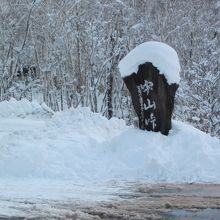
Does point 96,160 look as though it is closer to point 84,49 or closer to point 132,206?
point 132,206

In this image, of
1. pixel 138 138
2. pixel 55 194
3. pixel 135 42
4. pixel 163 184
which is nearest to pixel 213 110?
pixel 135 42

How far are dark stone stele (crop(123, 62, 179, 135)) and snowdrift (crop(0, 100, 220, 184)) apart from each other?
26 centimetres

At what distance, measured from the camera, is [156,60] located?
1164 cm

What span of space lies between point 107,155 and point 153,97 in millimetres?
1704

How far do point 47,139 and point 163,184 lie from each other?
3.24m

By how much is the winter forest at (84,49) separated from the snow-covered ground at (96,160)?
9118 mm

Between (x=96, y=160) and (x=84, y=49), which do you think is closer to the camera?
(x=96, y=160)

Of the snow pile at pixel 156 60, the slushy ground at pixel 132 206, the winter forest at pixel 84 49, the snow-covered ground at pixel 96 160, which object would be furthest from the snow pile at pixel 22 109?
the slushy ground at pixel 132 206

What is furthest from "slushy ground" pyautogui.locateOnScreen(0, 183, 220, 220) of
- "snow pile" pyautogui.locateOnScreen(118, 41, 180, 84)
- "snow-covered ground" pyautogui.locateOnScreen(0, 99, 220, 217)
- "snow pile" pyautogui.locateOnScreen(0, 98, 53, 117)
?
"snow pile" pyautogui.locateOnScreen(0, 98, 53, 117)

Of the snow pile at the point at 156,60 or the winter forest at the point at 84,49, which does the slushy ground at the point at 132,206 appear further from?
the winter forest at the point at 84,49

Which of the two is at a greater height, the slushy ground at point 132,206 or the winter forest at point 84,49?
the winter forest at point 84,49

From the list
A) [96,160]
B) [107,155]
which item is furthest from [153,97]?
[96,160]

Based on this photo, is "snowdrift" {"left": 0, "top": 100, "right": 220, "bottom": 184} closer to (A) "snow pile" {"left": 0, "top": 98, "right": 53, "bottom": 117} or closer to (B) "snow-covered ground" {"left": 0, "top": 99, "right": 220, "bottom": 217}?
(B) "snow-covered ground" {"left": 0, "top": 99, "right": 220, "bottom": 217}

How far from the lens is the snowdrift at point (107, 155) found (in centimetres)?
999
